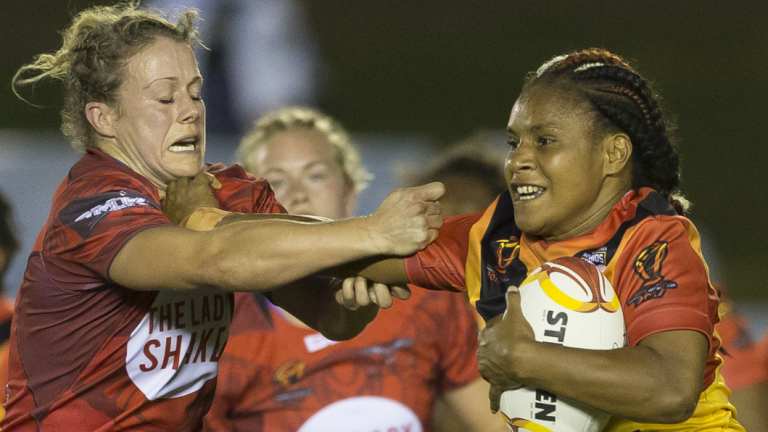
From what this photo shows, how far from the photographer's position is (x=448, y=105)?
37.1 feet

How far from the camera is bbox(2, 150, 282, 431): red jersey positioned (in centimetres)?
302

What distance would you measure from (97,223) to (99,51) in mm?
505

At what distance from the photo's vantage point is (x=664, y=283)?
2.68 metres

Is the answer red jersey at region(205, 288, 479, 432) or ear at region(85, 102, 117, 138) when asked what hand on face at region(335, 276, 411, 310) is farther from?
red jersey at region(205, 288, 479, 432)

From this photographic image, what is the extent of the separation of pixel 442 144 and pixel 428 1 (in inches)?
108

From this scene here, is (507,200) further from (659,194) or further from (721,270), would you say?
(721,270)

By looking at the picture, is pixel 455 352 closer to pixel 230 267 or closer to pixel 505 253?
pixel 505 253

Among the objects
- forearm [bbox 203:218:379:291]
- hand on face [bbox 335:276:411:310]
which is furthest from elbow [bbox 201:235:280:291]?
hand on face [bbox 335:276:411:310]

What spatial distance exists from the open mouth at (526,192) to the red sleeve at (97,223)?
0.80 m

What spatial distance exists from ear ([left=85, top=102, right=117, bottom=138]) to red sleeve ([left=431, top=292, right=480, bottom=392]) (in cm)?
148

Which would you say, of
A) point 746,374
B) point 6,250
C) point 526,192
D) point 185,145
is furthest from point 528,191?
point 6,250

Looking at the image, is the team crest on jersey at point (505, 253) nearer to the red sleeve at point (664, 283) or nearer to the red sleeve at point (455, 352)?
the red sleeve at point (664, 283)

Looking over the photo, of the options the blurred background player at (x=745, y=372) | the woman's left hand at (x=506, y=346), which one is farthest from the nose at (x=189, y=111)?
the blurred background player at (x=745, y=372)

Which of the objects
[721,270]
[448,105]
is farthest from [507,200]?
[448,105]
